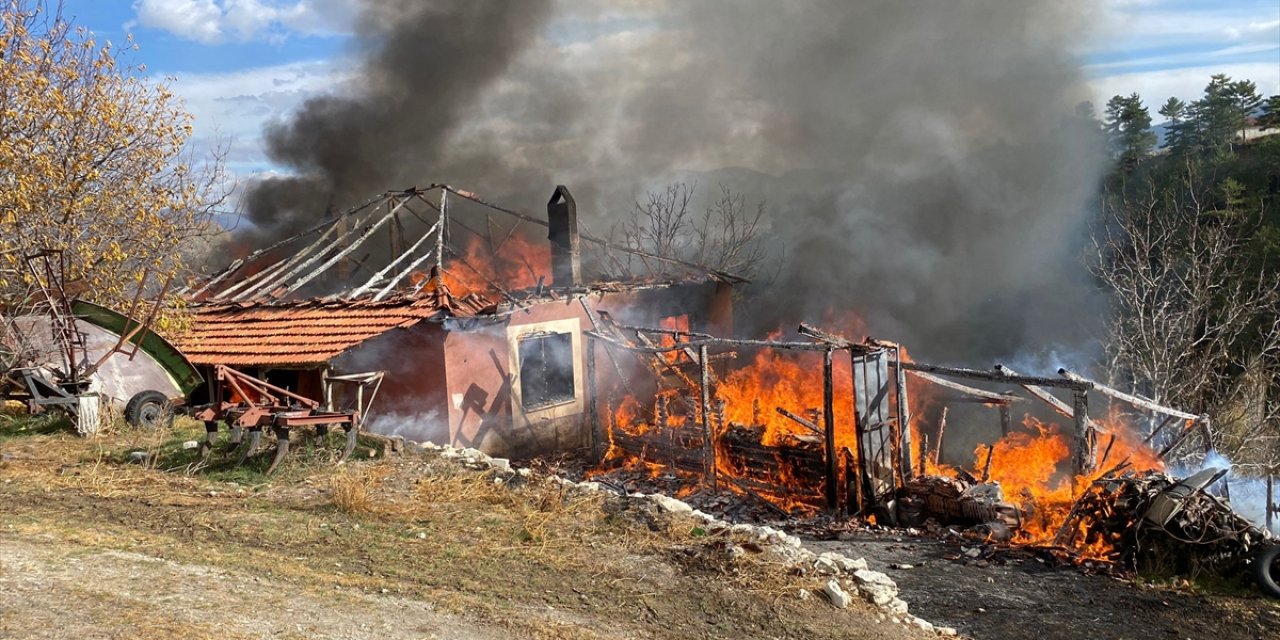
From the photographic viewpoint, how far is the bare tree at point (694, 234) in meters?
30.1

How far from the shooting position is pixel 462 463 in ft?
33.7

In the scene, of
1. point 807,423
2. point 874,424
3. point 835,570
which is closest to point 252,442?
point 835,570

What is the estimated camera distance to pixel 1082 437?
9.89m

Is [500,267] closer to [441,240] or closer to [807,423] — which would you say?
[441,240]

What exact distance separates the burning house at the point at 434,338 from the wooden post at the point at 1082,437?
27.1 ft

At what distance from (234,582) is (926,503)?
817 centimetres

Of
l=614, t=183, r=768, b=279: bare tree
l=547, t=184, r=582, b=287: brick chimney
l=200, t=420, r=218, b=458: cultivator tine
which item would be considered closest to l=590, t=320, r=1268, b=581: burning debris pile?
l=547, t=184, r=582, b=287: brick chimney

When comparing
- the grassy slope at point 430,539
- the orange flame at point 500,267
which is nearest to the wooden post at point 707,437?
the grassy slope at point 430,539

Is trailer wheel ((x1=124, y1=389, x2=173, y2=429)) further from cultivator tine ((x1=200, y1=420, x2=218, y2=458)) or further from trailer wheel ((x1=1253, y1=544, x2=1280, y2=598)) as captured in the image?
trailer wheel ((x1=1253, y1=544, x2=1280, y2=598))

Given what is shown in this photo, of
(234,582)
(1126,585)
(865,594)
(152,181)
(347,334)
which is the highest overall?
(152,181)

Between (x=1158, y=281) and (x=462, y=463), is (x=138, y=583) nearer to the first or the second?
(x=462, y=463)

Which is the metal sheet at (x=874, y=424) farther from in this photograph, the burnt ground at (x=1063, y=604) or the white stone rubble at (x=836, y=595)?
the white stone rubble at (x=836, y=595)

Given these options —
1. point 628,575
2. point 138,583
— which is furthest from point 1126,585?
point 138,583

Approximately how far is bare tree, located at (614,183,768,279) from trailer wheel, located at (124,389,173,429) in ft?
59.9
